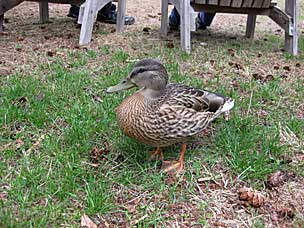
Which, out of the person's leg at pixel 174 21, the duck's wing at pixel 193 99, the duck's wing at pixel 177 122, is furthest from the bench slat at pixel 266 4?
the duck's wing at pixel 177 122

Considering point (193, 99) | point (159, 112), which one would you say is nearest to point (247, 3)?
point (193, 99)

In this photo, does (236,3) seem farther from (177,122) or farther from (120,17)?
(177,122)

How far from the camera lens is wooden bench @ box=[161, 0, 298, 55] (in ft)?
15.4

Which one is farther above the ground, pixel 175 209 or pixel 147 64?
pixel 147 64

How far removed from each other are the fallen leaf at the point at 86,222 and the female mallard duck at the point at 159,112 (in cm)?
56

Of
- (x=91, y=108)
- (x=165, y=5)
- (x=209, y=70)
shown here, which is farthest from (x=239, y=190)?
(x=165, y=5)

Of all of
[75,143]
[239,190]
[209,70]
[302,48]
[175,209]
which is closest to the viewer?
[175,209]

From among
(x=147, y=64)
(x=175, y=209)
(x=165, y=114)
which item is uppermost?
(x=147, y=64)

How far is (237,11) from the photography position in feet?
17.0

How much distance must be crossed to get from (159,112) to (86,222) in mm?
723

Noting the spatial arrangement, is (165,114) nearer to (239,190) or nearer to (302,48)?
(239,190)

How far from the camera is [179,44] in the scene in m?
4.98

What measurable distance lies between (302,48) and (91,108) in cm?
337

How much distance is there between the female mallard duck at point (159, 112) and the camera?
2410 millimetres
